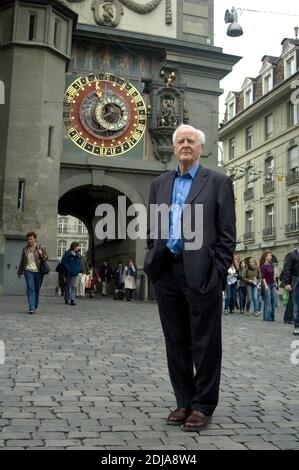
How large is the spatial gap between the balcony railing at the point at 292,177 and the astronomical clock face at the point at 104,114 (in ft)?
58.0

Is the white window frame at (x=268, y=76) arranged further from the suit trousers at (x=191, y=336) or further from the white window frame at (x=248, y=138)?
the suit trousers at (x=191, y=336)

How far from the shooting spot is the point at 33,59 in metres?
21.8

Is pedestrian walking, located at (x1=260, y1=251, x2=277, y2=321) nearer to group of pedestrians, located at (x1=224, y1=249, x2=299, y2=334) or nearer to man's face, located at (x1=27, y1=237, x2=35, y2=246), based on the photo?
group of pedestrians, located at (x1=224, y1=249, x2=299, y2=334)

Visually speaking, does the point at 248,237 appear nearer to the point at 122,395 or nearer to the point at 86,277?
the point at 86,277

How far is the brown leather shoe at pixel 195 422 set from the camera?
11.9ft

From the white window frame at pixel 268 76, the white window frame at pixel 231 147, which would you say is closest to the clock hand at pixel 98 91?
the white window frame at pixel 268 76

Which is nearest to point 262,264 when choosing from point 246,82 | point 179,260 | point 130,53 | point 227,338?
point 227,338

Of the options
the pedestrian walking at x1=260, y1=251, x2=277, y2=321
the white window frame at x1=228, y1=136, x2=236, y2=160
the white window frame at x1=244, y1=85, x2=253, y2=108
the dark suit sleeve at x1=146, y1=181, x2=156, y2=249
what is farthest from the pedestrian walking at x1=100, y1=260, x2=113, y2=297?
the white window frame at x1=244, y1=85, x2=253, y2=108

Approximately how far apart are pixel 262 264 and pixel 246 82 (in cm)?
3509

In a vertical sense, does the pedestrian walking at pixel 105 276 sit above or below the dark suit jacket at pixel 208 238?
above

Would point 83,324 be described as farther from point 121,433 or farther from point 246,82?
point 246,82

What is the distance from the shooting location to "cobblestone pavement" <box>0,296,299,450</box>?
11.2 feet

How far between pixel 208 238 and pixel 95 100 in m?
21.0

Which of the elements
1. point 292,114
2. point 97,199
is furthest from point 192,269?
point 292,114
